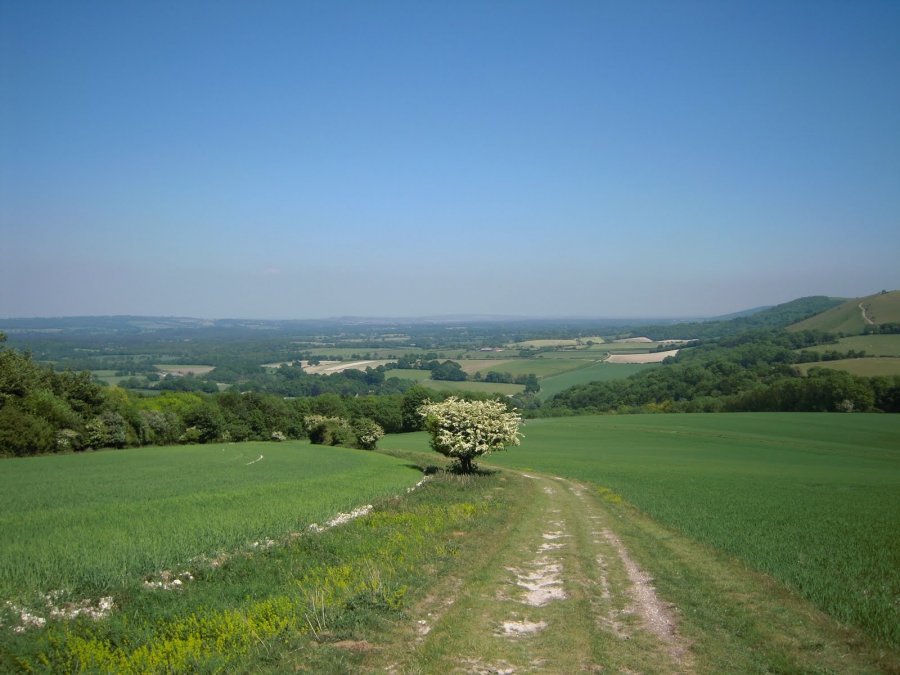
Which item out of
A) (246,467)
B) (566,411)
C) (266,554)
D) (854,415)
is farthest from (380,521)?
(566,411)

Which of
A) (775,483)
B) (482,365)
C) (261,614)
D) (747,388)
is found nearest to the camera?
(261,614)

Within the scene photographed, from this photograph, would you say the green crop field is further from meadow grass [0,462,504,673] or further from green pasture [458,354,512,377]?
green pasture [458,354,512,377]

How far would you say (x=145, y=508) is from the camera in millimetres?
18688

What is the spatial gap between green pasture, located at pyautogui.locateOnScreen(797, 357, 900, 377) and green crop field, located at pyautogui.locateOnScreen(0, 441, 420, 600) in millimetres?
85478

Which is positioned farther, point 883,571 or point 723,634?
point 883,571

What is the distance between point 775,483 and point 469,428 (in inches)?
761

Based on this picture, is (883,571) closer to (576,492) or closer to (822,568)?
(822,568)

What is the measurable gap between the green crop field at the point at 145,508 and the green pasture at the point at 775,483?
44.9ft

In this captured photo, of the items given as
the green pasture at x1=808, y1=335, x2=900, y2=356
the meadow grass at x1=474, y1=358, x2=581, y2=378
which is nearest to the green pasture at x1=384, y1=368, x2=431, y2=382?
the meadow grass at x1=474, y1=358, x2=581, y2=378

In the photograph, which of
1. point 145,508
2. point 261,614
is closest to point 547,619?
point 261,614

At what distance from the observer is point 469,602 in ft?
34.9

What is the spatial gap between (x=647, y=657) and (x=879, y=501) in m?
24.9

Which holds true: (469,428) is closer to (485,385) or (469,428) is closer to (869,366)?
(869,366)

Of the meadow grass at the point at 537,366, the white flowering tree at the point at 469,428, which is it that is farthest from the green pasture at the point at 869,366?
the white flowering tree at the point at 469,428
